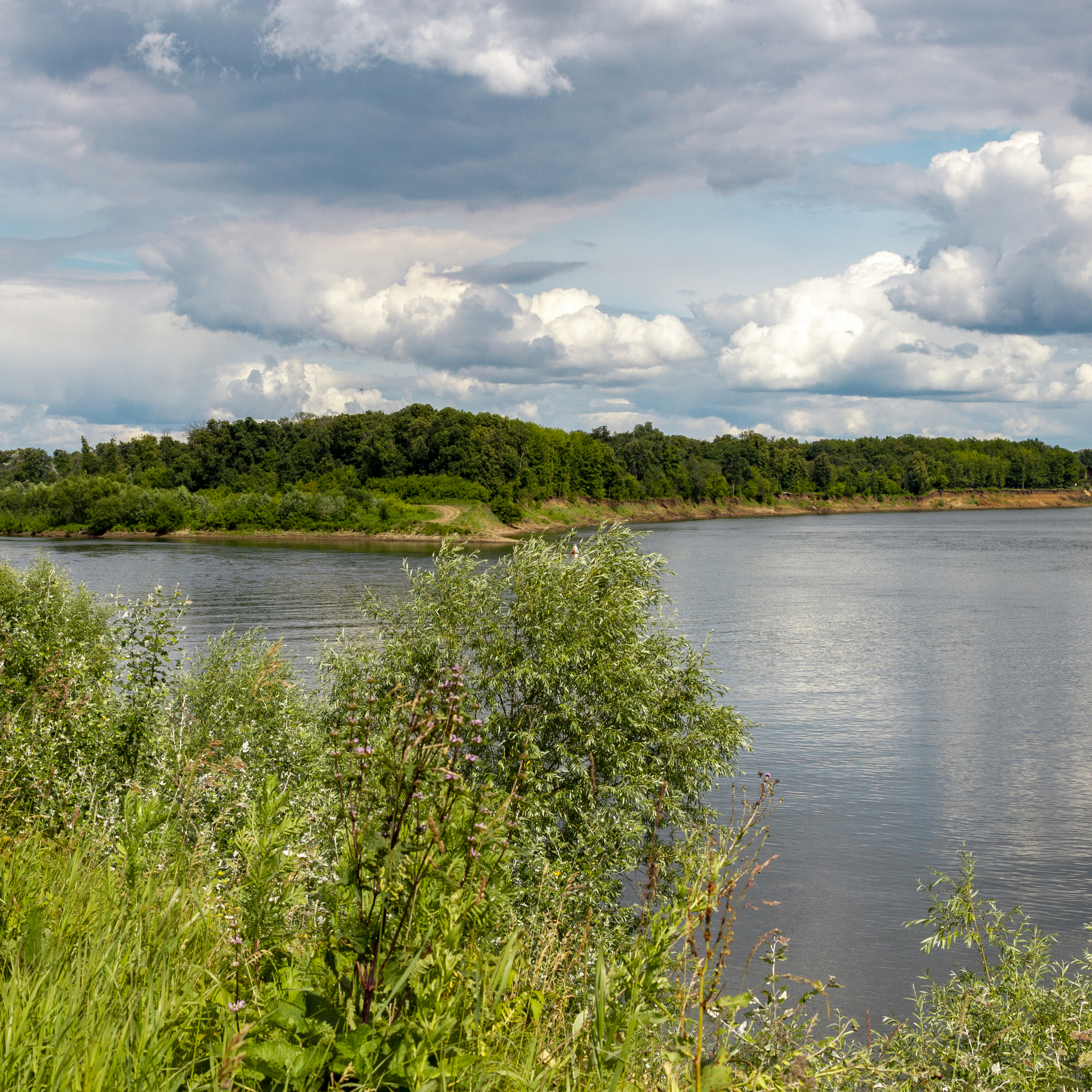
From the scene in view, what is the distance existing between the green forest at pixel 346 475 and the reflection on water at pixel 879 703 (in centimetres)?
3402

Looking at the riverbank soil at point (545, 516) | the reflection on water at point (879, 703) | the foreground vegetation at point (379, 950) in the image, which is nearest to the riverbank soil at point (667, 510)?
the riverbank soil at point (545, 516)

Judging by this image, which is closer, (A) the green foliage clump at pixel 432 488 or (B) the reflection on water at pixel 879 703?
(B) the reflection on water at pixel 879 703

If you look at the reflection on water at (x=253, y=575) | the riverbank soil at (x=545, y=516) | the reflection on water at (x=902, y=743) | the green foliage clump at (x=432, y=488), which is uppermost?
the green foliage clump at (x=432, y=488)

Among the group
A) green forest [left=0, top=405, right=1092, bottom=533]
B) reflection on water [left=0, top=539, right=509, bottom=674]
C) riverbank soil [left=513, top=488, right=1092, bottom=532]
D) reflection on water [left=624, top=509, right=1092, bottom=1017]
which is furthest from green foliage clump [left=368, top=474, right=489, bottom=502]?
reflection on water [left=624, top=509, right=1092, bottom=1017]

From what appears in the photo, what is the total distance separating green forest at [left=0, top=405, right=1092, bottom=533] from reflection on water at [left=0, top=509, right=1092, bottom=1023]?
34.0 m

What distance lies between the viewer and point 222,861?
26.1 ft

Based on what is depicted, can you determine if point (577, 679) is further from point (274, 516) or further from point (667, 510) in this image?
point (667, 510)

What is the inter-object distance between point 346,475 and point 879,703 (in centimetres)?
11518

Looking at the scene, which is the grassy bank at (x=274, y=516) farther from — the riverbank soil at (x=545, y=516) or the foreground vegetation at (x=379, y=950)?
the foreground vegetation at (x=379, y=950)

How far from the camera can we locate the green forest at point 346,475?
12075cm

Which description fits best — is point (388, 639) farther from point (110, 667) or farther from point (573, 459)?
point (573, 459)

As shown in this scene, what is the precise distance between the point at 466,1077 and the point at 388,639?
14003 mm

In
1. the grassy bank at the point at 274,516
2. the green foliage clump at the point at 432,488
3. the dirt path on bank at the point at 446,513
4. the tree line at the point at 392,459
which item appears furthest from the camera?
the tree line at the point at 392,459

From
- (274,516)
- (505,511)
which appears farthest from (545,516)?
(274,516)
